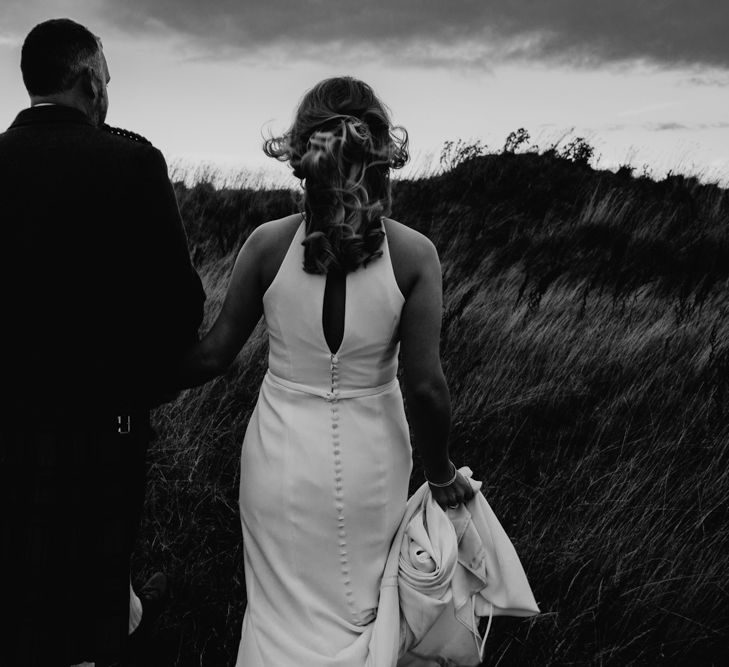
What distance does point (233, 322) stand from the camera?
2037 mm

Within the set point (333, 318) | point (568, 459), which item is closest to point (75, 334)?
point (333, 318)

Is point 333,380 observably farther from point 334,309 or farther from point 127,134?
point 127,134

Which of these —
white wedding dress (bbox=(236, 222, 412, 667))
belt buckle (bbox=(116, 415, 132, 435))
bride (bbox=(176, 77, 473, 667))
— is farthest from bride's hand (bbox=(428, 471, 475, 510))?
belt buckle (bbox=(116, 415, 132, 435))

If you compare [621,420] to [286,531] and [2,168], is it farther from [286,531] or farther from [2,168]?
[2,168]

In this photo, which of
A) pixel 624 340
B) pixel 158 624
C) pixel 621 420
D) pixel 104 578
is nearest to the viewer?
pixel 104 578

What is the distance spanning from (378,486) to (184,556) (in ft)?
4.07

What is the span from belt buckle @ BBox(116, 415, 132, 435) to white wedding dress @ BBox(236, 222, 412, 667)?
40cm

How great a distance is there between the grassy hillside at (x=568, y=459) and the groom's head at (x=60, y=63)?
1.77m

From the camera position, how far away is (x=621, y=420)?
402 centimetres

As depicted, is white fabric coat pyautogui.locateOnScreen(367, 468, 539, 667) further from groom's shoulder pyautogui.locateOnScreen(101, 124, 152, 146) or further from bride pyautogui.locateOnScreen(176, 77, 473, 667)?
groom's shoulder pyautogui.locateOnScreen(101, 124, 152, 146)

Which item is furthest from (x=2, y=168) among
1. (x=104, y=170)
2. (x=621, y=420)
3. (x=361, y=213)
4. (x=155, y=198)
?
(x=621, y=420)

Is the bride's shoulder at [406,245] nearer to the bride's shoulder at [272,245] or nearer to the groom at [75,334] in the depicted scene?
the bride's shoulder at [272,245]

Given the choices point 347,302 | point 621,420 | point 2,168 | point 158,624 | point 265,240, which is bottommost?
point 158,624

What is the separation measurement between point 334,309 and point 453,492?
702 mm
